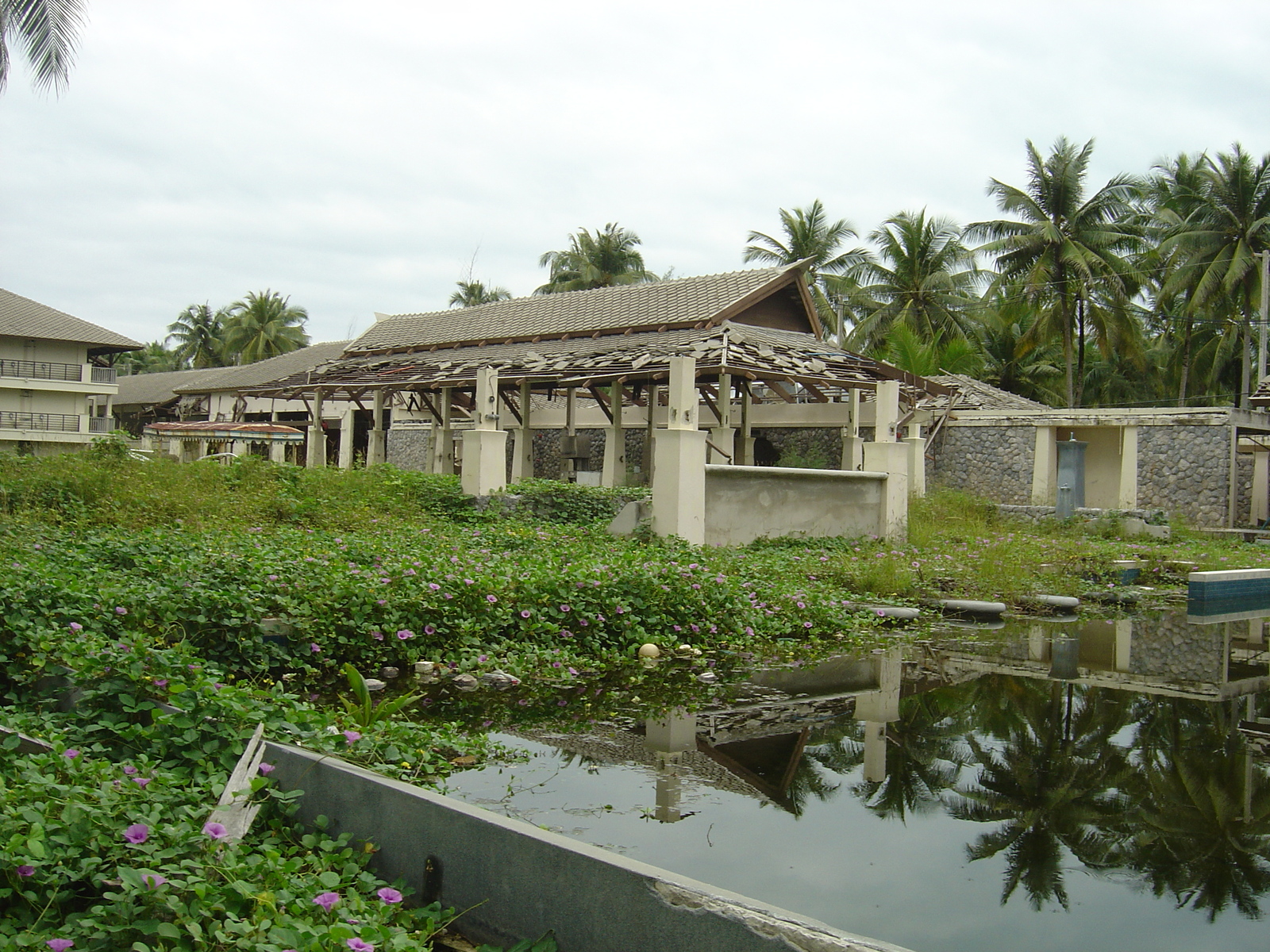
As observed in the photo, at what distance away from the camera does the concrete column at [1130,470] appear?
2423 centimetres

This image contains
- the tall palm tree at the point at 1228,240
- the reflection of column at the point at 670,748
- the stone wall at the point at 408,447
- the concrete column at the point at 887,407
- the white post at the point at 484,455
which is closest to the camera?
the reflection of column at the point at 670,748

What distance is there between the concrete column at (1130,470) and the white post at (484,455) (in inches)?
642

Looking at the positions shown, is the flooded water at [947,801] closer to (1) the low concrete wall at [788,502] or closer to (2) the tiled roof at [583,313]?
(1) the low concrete wall at [788,502]

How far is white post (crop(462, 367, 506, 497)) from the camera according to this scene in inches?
601

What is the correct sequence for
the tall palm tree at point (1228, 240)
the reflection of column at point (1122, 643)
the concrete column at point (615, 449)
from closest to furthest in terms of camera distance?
the reflection of column at point (1122, 643) → the concrete column at point (615, 449) → the tall palm tree at point (1228, 240)

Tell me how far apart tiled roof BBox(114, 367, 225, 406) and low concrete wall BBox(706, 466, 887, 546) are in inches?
1503

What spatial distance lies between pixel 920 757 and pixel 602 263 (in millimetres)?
38796

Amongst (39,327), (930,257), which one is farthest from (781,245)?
(39,327)

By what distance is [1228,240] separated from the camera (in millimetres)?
33969

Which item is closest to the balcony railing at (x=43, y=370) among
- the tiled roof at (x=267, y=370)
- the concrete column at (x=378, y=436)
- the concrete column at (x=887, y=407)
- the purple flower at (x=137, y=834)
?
the tiled roof at (x=267, y=370)

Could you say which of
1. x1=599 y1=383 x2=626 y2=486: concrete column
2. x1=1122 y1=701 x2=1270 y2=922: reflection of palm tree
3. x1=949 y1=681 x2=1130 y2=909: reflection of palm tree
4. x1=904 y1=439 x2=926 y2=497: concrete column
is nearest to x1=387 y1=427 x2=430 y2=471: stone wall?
x1=599 y1=383 x2=626 y2=486: concrete column

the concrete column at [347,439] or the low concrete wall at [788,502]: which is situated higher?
the concrete column at [347,439]

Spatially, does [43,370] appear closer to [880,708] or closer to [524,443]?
[524,443]

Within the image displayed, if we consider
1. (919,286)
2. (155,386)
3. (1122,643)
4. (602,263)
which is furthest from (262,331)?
(1122,643)
